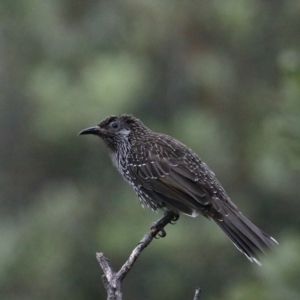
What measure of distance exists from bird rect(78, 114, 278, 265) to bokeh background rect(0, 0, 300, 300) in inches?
127

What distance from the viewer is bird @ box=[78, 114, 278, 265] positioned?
6248mm

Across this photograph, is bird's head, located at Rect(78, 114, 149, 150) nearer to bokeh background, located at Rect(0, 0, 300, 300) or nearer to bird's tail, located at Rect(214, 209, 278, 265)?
bird's tail, located at Rect(214, 209, 278, 265)

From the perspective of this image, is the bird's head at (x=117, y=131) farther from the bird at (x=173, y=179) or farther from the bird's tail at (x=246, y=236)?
the bird's tail at (x=246, y=236)

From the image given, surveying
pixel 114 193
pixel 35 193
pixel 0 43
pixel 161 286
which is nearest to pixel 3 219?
pixel 35 193

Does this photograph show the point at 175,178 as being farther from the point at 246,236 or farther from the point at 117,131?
the point at 117,131

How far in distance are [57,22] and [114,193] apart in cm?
542

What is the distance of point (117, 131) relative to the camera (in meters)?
7.57

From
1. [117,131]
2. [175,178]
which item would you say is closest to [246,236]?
[175,178]

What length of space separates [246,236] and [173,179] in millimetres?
978

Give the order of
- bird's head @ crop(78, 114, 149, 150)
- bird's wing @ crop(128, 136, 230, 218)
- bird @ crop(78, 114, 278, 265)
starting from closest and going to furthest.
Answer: bird @ crop(78, 114, 278, 265) → bird's wing @ crop(128, 136, 230, 218) → bird's head @ crop(78, 114, 149, 150)

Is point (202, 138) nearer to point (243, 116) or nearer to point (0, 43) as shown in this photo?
point (243, 116)

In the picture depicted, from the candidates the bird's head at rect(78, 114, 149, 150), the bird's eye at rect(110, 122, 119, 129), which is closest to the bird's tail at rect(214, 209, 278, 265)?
the bird's head at rect(78, 114, 149, 150)

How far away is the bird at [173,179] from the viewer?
625cm

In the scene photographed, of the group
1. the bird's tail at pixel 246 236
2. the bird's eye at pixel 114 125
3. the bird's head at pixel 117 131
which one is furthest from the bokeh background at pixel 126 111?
the bird's tail at pixel 246 236
